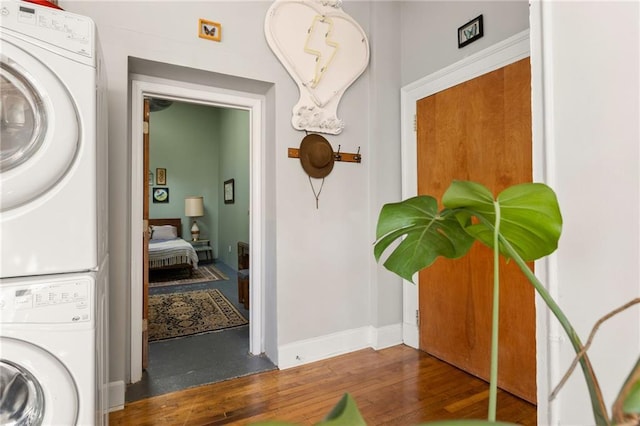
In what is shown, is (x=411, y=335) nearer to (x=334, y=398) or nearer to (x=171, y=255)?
(x=334, y=398)

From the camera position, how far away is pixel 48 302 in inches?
41.2

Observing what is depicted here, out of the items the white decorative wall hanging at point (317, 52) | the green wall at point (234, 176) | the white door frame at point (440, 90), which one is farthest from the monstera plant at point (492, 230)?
the green wall at point (234, 176)

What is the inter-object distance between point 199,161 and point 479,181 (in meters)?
5.91

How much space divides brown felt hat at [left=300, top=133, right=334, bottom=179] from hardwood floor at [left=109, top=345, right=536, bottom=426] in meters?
1.40

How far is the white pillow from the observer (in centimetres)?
578

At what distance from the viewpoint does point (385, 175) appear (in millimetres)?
2555

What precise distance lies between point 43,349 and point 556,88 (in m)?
1.75

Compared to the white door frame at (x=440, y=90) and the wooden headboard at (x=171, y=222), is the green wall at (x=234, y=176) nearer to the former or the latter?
the wooden headboard at (x=171, y=222)

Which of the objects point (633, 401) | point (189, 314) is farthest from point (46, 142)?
point (189, 314)

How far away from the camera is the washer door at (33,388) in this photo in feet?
3.26

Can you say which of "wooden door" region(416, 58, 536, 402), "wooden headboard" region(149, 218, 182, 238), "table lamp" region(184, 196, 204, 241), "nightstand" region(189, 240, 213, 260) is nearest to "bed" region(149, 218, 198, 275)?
"wooden headboard" region(149, 218, 182, 238)

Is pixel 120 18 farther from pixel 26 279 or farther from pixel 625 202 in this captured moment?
pixel 625 202

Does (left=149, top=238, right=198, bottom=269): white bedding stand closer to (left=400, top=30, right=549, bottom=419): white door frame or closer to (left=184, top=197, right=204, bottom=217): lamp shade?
(left=184, top=197, right=204, bottom=217): lamp shade

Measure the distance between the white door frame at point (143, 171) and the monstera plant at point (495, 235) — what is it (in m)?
1.83
